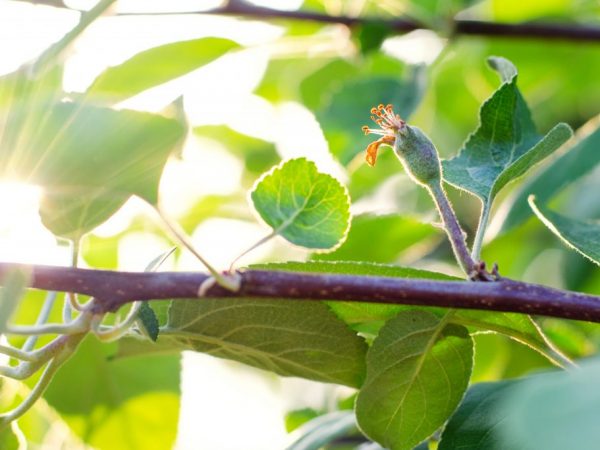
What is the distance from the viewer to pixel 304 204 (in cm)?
84

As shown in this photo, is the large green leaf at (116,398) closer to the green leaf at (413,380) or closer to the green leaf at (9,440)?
the green leaf at (9,440)

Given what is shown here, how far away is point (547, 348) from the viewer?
955 millimetres

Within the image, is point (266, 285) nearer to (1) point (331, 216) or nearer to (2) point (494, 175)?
(1) point (331, 216)

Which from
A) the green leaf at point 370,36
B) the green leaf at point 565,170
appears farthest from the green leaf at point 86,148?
the green leaf at point 370,36

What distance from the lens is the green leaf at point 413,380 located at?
2.96 feet

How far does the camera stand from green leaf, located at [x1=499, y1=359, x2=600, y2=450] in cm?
38

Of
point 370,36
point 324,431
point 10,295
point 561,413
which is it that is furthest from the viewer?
point 370,36

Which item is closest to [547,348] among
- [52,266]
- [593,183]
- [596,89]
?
[52,266]

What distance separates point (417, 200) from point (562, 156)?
72 centimetres

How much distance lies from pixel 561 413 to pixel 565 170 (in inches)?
41.3

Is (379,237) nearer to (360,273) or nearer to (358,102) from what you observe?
(358,102)

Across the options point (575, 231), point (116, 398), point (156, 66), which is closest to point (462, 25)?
point (156, 66)

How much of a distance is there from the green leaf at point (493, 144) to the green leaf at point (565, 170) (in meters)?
0.33

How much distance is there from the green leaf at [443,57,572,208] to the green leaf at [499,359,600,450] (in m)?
0.53
